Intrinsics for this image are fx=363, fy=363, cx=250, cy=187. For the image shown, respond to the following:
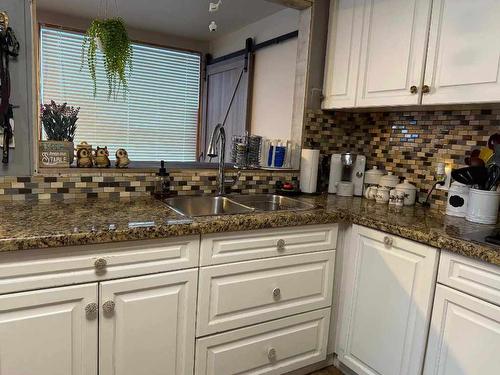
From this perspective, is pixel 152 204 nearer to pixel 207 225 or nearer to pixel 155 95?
pixel 207 225

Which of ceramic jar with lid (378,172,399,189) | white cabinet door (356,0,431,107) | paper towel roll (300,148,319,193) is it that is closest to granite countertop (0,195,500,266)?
ceramic jar with lid (378,172,399,189)

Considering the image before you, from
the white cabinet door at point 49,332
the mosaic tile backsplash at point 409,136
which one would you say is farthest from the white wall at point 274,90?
the white cabinet door at point 49,332

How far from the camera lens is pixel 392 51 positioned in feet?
6.03

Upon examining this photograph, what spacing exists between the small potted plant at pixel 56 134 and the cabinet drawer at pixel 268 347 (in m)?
1.01

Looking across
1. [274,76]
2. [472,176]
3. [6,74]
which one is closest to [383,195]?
[472,176]

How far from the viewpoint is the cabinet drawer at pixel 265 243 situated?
1.47 meters

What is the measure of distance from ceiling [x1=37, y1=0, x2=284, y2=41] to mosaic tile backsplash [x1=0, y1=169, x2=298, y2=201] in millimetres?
1636

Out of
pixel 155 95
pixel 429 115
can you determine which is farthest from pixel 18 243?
pixel 155 95

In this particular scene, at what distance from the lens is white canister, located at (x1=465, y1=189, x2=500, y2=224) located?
1.59 m

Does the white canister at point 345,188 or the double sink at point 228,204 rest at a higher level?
the white canister at point 345,188

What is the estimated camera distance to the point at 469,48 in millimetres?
1535

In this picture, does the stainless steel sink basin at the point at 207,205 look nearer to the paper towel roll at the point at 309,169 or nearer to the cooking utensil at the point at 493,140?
the paper towel roll at the point at 309,169

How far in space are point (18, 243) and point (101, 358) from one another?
519 millimetres

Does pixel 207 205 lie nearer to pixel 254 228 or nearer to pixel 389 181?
pixel 254 228
